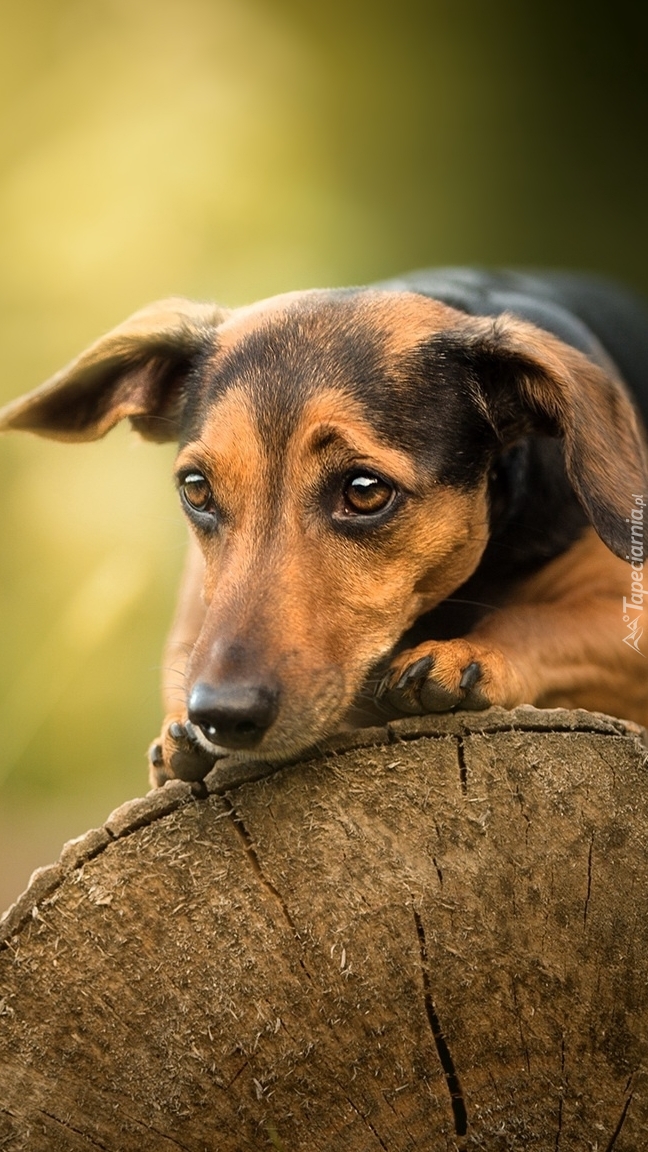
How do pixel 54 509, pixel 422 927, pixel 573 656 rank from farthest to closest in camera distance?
pixel 54 509
pixel 573 656
pixel 422 927

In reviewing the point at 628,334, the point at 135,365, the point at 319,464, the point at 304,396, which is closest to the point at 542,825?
the point at 319,464

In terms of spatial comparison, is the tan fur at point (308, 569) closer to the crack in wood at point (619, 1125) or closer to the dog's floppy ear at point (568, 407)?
the dog's floppy ear at point (568, 407)

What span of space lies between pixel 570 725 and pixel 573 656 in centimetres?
97

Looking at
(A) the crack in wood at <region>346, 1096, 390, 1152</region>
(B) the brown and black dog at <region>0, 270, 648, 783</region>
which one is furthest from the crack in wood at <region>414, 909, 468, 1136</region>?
(B) the brown and black dog at <region>0, 270, 648, 783</region>

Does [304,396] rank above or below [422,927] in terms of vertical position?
above

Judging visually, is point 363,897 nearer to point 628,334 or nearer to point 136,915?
point 136,915

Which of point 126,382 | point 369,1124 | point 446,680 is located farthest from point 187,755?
point 126,382

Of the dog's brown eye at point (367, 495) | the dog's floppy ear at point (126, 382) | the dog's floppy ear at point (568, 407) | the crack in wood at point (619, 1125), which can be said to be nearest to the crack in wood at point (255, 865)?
the crack in wood at point (619, 1125)

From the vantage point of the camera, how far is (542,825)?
104 inches

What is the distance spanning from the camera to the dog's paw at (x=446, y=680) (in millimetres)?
2951

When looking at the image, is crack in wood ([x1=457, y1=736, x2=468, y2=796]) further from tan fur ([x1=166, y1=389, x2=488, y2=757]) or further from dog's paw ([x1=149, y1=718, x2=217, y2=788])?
dog's paw ([x1=149, y1=718, x2=217, y2=788])

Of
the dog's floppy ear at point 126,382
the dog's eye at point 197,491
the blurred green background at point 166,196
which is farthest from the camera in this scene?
the blurred green background at point 166,196

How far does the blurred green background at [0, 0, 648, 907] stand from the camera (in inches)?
242

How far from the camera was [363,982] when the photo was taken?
8.57 feet
